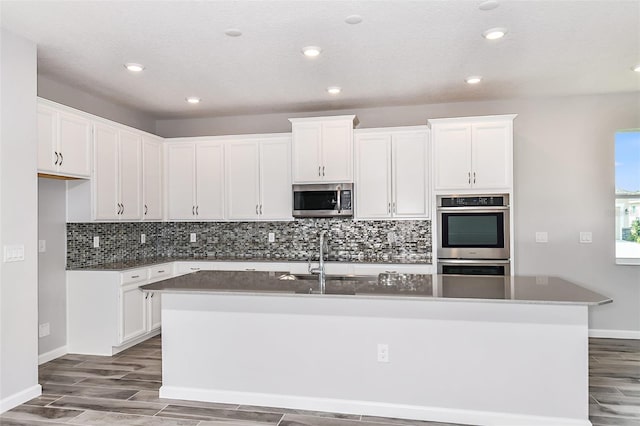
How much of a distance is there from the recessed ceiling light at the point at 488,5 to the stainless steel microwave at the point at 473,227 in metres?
2.28

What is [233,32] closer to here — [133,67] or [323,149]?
[133,67]

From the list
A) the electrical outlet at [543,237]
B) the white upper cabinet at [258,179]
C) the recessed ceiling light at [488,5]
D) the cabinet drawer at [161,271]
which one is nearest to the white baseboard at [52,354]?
the cabinet drawer at [161,271]

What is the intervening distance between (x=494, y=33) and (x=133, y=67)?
2925 mm

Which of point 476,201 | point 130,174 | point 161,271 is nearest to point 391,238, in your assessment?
point 476,201

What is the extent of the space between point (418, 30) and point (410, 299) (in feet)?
6.15

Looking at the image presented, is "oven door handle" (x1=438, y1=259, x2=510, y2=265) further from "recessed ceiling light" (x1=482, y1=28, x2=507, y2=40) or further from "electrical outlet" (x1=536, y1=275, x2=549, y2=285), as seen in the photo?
"recessed ceiling light" (x1=482, y1=28, x2=507, y2=40)

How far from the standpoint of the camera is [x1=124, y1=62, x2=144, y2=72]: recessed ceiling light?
3.86 metres

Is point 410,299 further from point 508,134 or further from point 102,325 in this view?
point 102,325

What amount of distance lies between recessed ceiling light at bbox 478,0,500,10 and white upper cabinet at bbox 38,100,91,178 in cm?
344

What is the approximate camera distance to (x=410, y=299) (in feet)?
9.09

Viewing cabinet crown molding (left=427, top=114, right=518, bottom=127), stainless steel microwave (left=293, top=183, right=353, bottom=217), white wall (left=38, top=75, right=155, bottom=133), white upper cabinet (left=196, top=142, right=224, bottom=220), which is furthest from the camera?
white upper cabinet (left=196, top=142, right=224, bottom=220)

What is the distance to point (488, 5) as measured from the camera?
9.25 ft

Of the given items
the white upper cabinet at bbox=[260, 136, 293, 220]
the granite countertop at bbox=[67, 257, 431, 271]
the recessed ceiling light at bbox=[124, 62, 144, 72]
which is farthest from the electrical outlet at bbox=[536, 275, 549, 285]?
the recessed ceiling light at bbox=[124, 62, 144, 72]

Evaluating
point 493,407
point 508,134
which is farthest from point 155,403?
point 508,134
